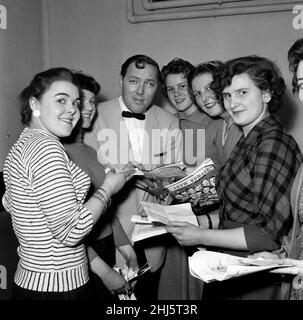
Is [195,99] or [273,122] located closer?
[273,122]

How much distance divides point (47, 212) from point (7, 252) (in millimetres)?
574

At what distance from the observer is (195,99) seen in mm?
2473

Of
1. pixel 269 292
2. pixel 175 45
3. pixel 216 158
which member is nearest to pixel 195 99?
pixel 216 158

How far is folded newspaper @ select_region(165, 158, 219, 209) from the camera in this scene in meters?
1.72

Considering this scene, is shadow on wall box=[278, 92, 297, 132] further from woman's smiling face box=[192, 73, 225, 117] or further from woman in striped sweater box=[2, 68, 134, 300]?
woman in striped sweater box=[2, 68, 134, 300]

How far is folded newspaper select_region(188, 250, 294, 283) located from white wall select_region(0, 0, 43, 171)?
148 cm

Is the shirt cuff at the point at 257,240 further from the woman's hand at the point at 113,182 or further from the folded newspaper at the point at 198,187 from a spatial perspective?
the woman's hand at the point at 113,182

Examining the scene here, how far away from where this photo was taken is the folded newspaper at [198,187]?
67.7 inches

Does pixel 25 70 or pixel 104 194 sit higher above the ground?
pixel 25 70

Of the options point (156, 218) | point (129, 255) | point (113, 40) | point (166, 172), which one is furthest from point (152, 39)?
point (156, 218)

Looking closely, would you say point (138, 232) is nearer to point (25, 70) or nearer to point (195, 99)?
point (195, 99)

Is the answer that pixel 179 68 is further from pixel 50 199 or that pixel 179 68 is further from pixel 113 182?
pixel 50 199

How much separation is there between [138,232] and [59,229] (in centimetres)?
42

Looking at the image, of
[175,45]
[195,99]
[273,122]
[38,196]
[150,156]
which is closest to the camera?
[38,196]
